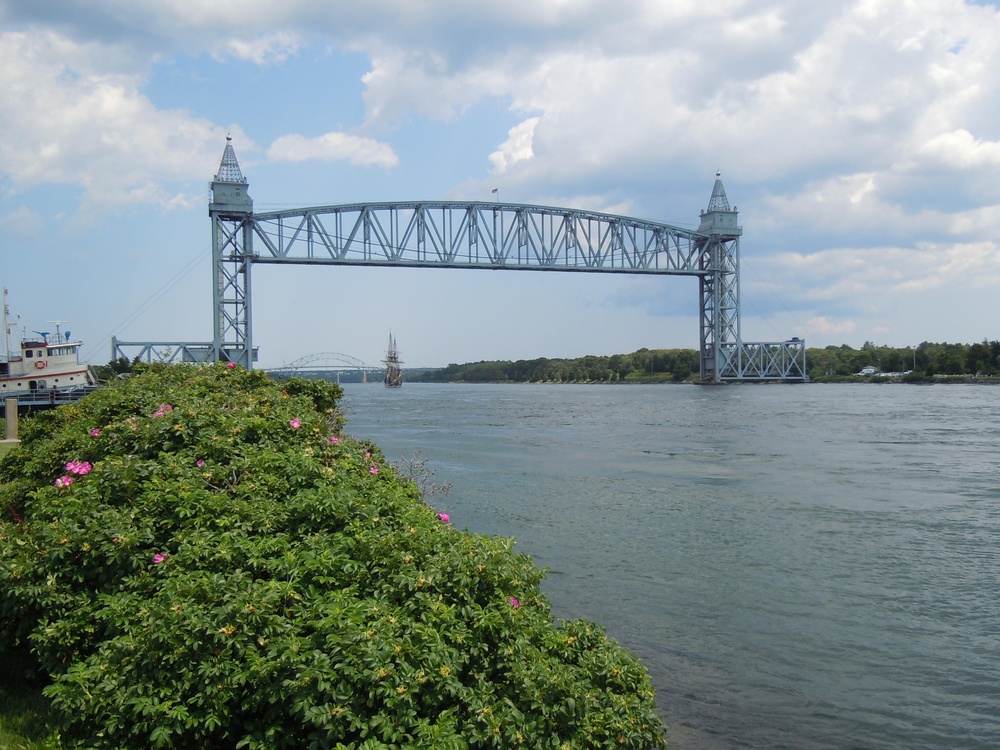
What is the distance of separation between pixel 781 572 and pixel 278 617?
8.85m

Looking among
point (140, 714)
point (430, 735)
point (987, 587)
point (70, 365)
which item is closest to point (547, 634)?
point (430, 735)

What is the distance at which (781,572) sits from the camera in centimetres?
1125

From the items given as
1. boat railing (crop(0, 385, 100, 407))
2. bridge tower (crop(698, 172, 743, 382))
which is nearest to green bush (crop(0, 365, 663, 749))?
boat railing (crop(0, 385, 100, 407))

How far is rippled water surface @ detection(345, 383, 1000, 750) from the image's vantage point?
23.0 ft

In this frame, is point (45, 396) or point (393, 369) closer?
point (45, 396)

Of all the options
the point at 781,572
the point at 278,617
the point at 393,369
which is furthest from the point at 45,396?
the point at 393,369

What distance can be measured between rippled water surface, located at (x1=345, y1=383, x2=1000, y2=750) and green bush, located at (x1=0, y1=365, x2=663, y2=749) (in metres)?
2.71

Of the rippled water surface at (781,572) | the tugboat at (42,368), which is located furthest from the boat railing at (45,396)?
the rippled water surface at (781,572)

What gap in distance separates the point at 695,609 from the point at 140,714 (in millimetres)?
7019

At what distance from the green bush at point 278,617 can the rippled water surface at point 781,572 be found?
2.71m

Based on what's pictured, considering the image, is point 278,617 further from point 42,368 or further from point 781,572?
point 42,368

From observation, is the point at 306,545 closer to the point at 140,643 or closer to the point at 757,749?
the point at 140,643

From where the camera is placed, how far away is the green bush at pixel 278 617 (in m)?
3.78

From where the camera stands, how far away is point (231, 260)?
64.8 metres
